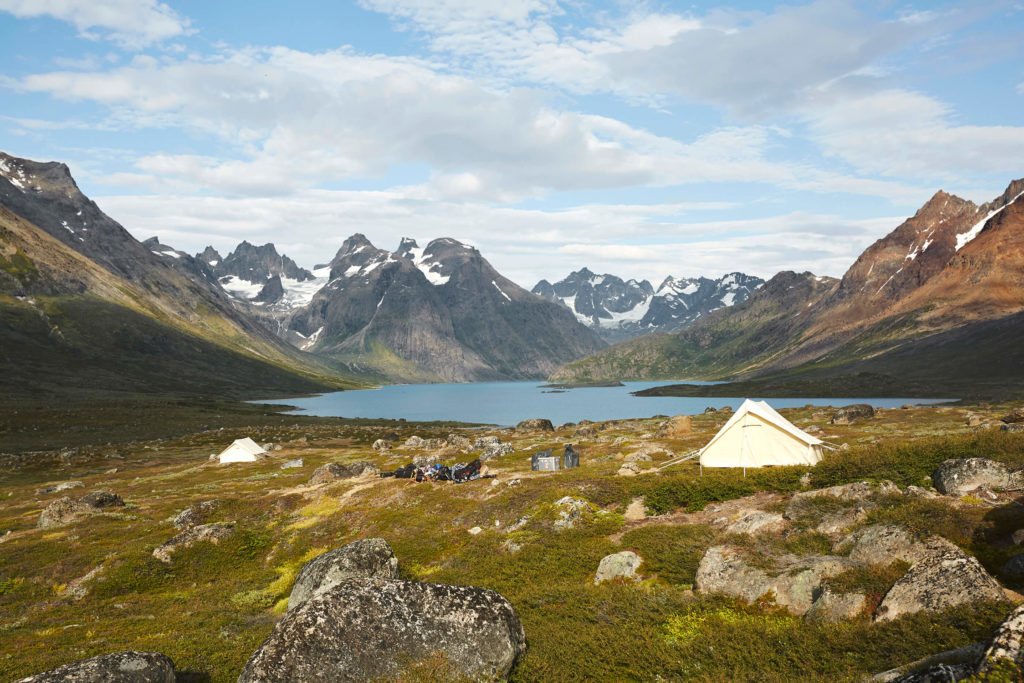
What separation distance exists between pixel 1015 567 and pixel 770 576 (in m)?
6.82

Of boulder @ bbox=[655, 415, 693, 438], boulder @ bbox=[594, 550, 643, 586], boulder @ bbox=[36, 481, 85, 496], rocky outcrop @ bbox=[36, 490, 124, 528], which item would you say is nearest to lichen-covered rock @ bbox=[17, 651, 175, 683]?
boulder @ bbox=[594, 550, 643, 586]

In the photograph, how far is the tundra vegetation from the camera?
15352mm

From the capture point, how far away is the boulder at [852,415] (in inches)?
3627

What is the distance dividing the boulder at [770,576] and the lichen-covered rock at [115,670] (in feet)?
58.3

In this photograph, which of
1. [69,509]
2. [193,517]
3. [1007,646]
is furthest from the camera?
[69,509]

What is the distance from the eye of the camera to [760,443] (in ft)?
140

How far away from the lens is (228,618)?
2592cm

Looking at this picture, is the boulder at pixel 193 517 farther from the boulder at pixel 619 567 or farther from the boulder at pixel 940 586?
the boulder at pixel 940 586

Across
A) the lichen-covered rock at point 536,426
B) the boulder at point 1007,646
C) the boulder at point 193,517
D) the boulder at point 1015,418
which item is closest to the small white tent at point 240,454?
the lichen-covered rock at point 536,426

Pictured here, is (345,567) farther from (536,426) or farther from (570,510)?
(536,426)

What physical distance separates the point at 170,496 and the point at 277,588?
4201 centimetres

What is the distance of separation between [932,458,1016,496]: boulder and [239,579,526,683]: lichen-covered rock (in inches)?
873

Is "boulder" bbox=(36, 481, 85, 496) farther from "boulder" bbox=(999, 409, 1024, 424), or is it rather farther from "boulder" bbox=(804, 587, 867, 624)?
"boulder" bbox=(999, 409, 1024, 424)

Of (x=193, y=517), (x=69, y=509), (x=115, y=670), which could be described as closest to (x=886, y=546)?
(x=115, y=670)
